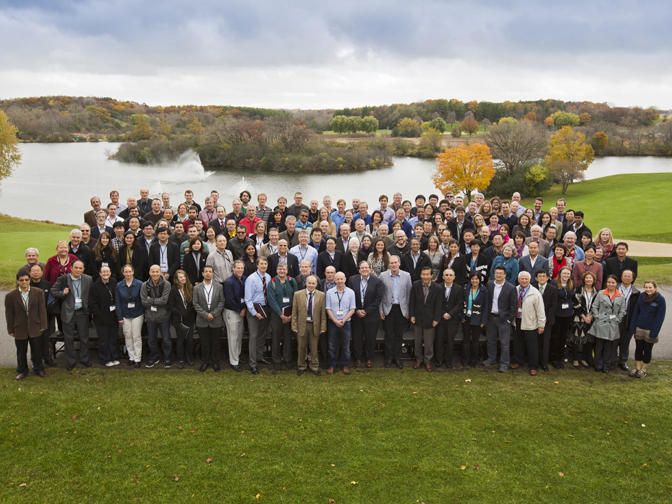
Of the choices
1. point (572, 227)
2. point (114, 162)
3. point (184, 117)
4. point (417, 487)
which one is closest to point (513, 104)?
point (184, 117)

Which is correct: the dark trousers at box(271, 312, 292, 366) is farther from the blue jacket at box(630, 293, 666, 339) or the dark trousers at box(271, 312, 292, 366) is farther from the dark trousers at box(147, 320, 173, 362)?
the blue jacket at box(630, 293, 666, 339)

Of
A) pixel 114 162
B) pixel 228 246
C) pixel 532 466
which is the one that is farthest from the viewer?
pixel 114 162

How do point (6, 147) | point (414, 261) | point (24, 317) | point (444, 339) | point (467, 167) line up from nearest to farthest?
point (24, 317) < point (444, 339) < point (414, 261) < point (6, 147) < point (467, 167)

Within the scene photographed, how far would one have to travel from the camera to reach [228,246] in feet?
29.7

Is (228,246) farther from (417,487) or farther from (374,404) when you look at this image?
(417,487)

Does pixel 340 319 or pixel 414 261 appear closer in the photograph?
pixel 340 319

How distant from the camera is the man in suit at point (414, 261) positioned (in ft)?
28.0

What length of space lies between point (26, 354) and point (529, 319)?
8993mm

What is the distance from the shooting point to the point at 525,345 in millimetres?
8336

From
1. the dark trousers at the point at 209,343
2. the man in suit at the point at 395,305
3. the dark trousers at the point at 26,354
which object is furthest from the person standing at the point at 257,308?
the dark trousers at the point at 26,354

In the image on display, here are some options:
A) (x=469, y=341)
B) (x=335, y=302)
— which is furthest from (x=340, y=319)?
(x=469, y=341)

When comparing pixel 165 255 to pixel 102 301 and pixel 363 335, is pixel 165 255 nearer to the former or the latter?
pixel 102 301

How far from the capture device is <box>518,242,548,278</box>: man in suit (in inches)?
331

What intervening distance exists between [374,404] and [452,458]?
1.52 metres
